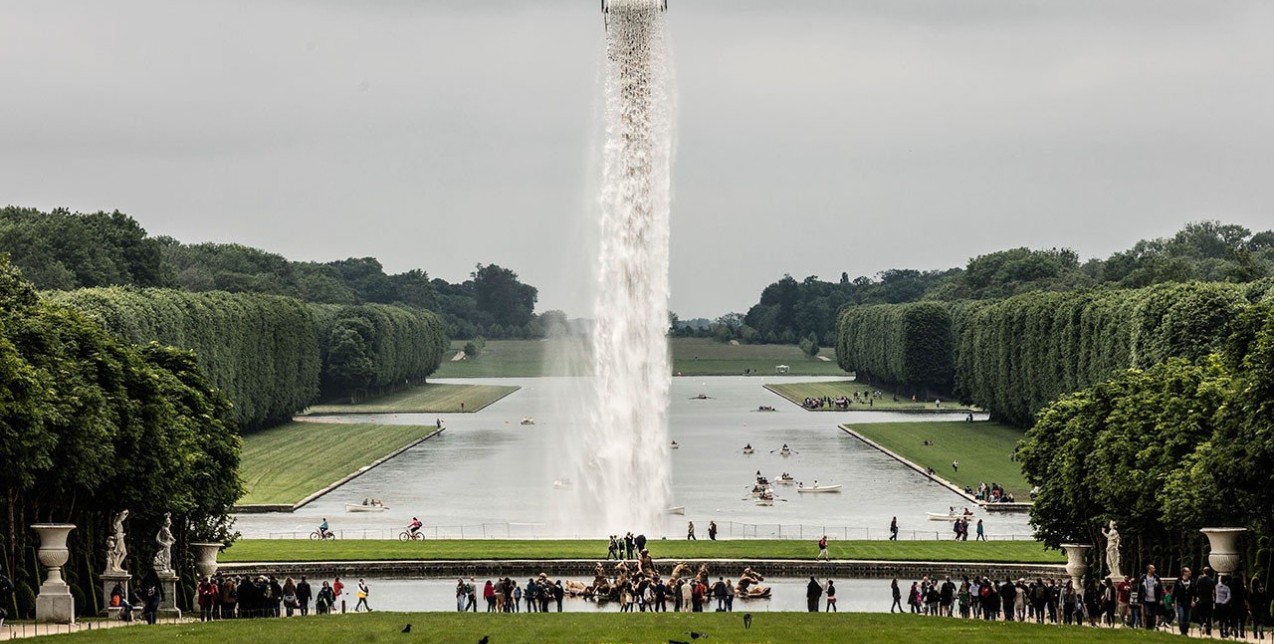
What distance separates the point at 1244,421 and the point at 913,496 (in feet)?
141

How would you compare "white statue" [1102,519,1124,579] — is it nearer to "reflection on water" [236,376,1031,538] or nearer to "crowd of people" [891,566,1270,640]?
"crowd of people" [891,566,1270,640]

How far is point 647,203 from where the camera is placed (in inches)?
2842

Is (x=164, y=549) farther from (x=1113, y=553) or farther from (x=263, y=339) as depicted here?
(x=263, y=339)

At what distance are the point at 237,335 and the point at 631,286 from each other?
5523cm

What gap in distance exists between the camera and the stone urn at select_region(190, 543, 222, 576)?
53500mm

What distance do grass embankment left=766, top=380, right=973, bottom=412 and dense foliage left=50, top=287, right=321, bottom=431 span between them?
3930 cm

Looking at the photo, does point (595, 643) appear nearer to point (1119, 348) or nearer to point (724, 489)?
→ point (724, 489)

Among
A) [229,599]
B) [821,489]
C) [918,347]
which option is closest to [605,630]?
[229,599]

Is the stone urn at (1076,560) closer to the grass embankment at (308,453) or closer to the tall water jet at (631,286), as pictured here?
the tall water jet at (631,286)

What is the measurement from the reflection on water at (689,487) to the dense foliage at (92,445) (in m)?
13.7

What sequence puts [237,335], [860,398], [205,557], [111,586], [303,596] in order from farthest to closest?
1. [860,398]
2. [237,335]
3. [205,557]
4. [303,596]
5. [111,586]

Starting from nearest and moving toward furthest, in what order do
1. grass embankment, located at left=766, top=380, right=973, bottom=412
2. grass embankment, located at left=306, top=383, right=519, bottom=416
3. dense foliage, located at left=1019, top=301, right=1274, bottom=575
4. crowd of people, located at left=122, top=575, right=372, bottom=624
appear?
dense foliage, located at left=1019, top=301, right=1274, bottom=575
crowd of people, located at left=122, top=575, right=372, bottom=624
grass embankment, located at left=766, top=380, right=973, bottom=412
grass embankment, located at left=306, top=383, right=519, bottom=416

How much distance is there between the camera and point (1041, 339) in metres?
116

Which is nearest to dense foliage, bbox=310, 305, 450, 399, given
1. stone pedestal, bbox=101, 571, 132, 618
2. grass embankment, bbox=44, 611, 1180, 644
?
stone pedestal, bbox=101, 571, 132, 618
